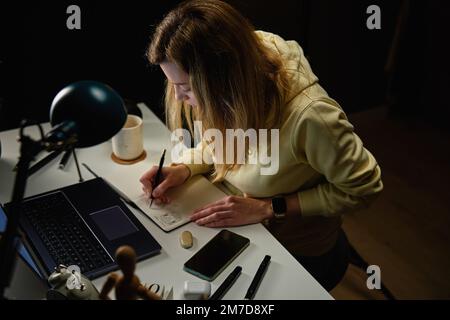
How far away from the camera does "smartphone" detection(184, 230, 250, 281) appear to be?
103cm

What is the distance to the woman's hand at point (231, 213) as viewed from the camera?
116 centimetres

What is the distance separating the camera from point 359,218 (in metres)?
2.32

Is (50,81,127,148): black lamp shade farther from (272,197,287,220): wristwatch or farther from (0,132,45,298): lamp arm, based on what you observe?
(272,197,287,220): wristwatch

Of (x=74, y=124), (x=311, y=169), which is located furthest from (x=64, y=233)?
(x=311, y=169)

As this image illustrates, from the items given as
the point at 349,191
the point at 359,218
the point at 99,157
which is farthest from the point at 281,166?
the point at 359,218

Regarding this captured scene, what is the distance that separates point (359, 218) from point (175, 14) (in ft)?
5.15

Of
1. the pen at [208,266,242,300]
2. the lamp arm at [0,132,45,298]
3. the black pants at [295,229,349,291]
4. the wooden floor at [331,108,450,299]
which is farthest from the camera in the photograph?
the wooden floor at [331,108,450,299]

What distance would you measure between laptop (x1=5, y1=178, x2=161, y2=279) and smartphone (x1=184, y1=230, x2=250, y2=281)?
97 millimetres

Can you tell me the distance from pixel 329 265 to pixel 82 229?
2.29 ft

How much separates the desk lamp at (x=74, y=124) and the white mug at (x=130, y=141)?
57 centimetres

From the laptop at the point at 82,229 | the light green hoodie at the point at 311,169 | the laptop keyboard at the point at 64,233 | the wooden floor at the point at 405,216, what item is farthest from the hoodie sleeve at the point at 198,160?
the wooden floor at the point at 405,216

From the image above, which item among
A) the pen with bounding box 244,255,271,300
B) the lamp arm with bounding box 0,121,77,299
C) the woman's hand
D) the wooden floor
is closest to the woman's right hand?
the woman's hand
